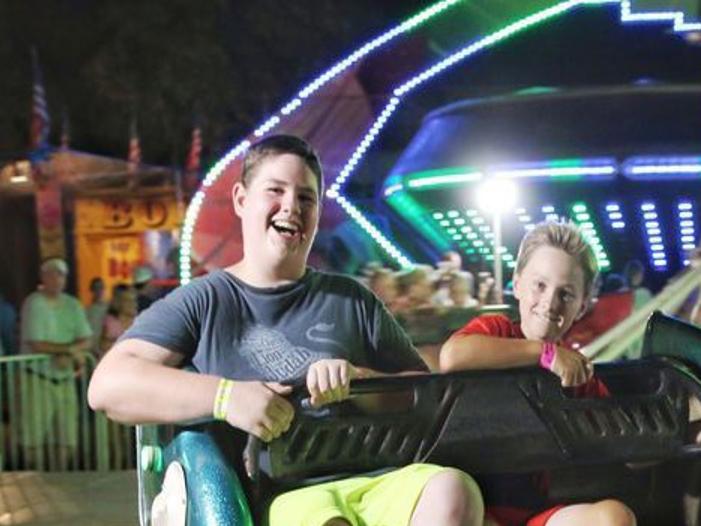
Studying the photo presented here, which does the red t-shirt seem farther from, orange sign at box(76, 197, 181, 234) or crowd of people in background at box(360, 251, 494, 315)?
orange sign at box(76, 197, 181, 234)

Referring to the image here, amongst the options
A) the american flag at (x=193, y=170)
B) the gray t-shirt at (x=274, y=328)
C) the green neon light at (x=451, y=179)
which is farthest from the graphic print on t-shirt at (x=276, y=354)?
the american flag at (x=193, y=170)

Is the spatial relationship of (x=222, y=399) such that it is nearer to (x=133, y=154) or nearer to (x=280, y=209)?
(x=280, y=209)

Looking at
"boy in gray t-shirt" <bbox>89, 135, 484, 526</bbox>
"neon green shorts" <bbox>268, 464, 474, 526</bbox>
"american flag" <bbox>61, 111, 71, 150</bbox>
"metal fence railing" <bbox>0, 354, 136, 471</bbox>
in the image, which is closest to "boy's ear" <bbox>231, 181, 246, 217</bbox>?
"boy in gray t-shirt" <bbox>89, 135, 484, 526</bbox>

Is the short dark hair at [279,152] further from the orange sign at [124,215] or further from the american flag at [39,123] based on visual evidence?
the american flag at [39,123]

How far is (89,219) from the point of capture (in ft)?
37.3

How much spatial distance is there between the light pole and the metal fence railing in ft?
11.0

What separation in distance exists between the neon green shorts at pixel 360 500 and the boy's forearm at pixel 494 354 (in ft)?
0.86

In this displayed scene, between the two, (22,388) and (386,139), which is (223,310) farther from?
(22,388)

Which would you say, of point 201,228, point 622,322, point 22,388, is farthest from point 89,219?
point 622,322

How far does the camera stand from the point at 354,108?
5840 millimetres

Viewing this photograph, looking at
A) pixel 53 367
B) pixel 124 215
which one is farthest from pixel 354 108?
pixel 124 215

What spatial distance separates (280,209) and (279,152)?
137 mm

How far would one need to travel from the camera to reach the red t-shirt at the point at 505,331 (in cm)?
253

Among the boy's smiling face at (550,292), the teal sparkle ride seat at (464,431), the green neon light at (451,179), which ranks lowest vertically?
the teal sparkle ride seat at (464,431)
